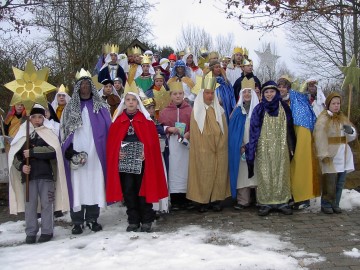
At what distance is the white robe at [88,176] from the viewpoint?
19.6ft

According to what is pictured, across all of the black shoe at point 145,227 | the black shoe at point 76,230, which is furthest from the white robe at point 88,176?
the black shoe at point 145,227

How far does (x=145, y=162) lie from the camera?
592 cm

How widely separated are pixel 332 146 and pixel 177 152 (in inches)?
95.7

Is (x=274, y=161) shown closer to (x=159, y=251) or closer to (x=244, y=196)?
(x=244, y=196)

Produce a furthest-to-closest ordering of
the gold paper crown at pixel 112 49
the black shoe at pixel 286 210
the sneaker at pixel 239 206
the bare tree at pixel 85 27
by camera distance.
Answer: the bare tree at pixel 85 27, the gold paper crown at pixel 112 49, the sneaker at pixel 239 206, the black shoe at pixel 286 210

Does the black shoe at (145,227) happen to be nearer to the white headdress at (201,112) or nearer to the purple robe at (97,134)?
the purple robe at (97,134)

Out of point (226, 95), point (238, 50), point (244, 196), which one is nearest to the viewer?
point (244, 196)

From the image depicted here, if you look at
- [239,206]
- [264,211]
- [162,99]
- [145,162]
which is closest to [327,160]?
[264,211]

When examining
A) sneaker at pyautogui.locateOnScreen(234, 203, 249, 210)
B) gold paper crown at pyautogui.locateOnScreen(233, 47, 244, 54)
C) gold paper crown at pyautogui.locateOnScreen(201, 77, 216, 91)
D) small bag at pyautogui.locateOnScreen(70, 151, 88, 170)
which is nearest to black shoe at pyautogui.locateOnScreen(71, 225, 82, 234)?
small bag at pyautogui.locateOnScreen(70, 151, 88, 170)

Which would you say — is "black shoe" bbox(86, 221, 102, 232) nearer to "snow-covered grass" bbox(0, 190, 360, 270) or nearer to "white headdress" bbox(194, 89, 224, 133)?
"snow-covered grass" bbox(0, 190, 360, 270)

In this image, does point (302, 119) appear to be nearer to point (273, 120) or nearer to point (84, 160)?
point (273, 120)

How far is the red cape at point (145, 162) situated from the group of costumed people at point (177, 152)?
0.5 inches

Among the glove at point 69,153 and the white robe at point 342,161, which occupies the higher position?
the glove at point 69,153

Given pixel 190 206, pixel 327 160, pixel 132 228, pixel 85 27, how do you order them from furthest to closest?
1. pixel 85 27
2. pixel 190 206
3. pixel 327 160
4. pixel 132 228
